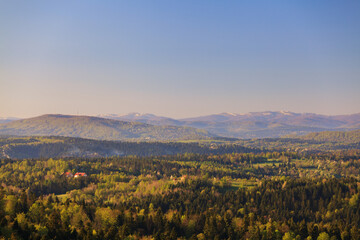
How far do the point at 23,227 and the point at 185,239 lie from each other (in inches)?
2763

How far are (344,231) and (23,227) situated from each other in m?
149

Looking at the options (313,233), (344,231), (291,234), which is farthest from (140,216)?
(344,231)

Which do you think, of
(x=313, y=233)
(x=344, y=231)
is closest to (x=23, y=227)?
(x=313, y=233)

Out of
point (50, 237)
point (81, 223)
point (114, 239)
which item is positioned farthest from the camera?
point (81, 223)

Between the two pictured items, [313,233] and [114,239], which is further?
[313,233]

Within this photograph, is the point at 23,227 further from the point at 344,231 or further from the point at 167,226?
the point at 344,231

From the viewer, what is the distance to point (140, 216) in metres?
183

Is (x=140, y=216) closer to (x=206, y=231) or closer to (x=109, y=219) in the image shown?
(x=109, y=219)

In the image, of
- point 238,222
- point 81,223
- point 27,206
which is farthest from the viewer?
point 238,222

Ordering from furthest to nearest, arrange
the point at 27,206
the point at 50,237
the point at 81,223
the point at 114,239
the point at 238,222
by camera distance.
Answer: the point at 238,222 < the point at 27,206 < the point at 81,223 < the point at 114,239 < the point at 50,237

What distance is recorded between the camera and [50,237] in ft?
435

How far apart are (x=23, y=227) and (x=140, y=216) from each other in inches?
2420

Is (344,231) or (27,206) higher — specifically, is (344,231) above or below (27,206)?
below

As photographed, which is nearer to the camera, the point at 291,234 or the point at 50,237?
the point at 50,237
